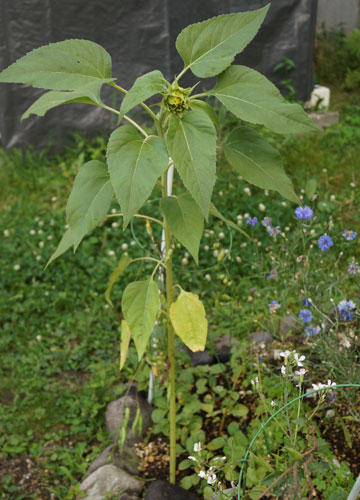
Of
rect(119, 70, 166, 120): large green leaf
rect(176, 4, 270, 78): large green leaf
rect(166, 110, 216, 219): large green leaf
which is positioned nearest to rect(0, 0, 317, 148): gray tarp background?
rect(176, 4, 270, 78): large green leaf

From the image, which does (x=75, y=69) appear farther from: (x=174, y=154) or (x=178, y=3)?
(x=178, y=3)

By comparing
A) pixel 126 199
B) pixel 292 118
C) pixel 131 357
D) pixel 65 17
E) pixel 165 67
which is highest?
pixel 292 118

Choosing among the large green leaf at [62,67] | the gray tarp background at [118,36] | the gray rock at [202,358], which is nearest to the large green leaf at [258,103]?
the large green leaf at [62,67]

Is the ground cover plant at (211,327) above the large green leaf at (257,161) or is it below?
below

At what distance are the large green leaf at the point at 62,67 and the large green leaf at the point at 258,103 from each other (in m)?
0.34

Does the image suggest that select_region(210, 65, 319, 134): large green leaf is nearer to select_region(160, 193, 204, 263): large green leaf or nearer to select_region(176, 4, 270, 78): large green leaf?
select_region(176, 4, 270, 78): large green leaf

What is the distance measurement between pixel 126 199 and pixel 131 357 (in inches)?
62.8

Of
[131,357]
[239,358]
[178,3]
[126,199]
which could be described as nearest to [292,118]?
[126,199]

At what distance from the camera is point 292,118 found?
163 centimetres

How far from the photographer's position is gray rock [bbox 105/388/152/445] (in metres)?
2.61

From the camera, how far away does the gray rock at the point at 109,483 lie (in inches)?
92.8

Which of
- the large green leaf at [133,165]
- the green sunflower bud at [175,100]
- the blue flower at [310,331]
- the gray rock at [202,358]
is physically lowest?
the gray rock at [202,358]

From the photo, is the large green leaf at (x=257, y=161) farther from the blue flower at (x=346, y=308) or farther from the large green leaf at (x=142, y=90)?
the blue flower at (x=346, y=308)

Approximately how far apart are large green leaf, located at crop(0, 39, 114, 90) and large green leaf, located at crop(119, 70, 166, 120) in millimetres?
94
